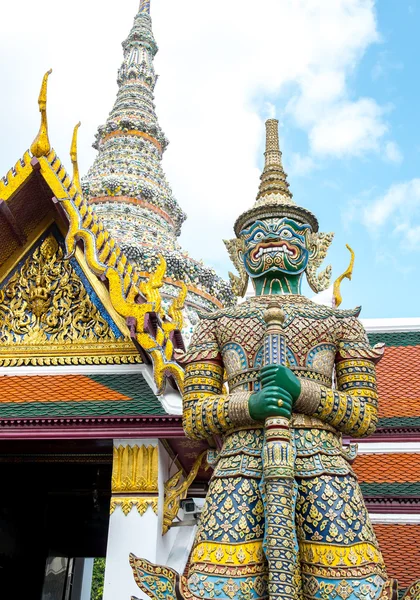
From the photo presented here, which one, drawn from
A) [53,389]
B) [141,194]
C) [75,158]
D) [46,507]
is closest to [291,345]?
[53,389]

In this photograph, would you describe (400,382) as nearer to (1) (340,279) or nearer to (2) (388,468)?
(2) (388,468)

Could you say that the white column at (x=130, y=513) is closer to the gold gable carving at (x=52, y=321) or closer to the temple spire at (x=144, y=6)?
the gold gable carving at (x=52, y=321)

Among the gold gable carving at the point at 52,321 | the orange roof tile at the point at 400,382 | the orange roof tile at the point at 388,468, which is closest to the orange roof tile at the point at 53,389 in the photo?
the gold gable carving at the point at 52,321

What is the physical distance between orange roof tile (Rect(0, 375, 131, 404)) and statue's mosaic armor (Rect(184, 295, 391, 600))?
1390 mm

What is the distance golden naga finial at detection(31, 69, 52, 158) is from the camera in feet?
16.3

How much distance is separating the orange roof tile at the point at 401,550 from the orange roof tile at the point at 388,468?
41cm

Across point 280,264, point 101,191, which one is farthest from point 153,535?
point 101,191

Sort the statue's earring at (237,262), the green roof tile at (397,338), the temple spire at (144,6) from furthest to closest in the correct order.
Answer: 1. the temple spire at (144,6)
2. the green roof tile at (397,338)
3. the statue's earring at (237,262)

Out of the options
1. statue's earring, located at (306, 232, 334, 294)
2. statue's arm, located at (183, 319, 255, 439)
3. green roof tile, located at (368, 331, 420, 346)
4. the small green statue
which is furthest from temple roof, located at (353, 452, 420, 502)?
statue's arm, located at (183, 319, 255, 439)

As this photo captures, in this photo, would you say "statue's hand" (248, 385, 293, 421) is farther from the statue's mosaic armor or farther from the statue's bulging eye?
the statue's bulging eye

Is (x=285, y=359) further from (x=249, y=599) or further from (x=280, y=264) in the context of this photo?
(x=249, y=599)

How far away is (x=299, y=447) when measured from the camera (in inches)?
113

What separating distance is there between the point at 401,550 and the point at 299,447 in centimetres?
291

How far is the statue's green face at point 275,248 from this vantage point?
348cm
